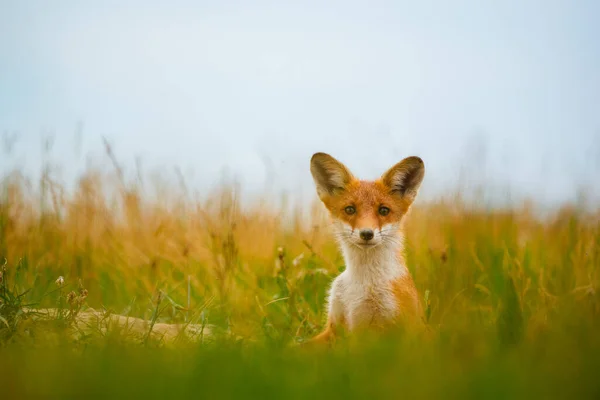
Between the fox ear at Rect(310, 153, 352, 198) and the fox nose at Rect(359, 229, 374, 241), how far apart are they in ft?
2.10

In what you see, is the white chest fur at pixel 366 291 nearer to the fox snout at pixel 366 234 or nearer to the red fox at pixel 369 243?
the red fox at pixel 369 243

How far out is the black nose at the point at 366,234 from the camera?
4.55 m

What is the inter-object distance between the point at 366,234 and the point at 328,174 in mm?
808

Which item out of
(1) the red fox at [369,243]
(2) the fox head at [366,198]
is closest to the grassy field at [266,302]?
(1) the red fox at [369,243]

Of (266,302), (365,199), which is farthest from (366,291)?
(266,302)

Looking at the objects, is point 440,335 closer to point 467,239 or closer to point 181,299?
point 467,239

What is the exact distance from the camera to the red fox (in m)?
4.63

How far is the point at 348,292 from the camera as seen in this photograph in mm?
4773

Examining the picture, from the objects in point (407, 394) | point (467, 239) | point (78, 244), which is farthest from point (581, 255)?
point (78, 244)

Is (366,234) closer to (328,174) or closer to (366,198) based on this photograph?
(366,198)

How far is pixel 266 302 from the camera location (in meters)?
5.88

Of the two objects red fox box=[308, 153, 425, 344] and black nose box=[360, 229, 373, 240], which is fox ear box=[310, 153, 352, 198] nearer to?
red fox box=[308, 153, 425, 344]

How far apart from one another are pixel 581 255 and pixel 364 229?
1.87 metres

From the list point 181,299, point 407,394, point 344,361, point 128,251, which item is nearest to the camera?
point 407,394
